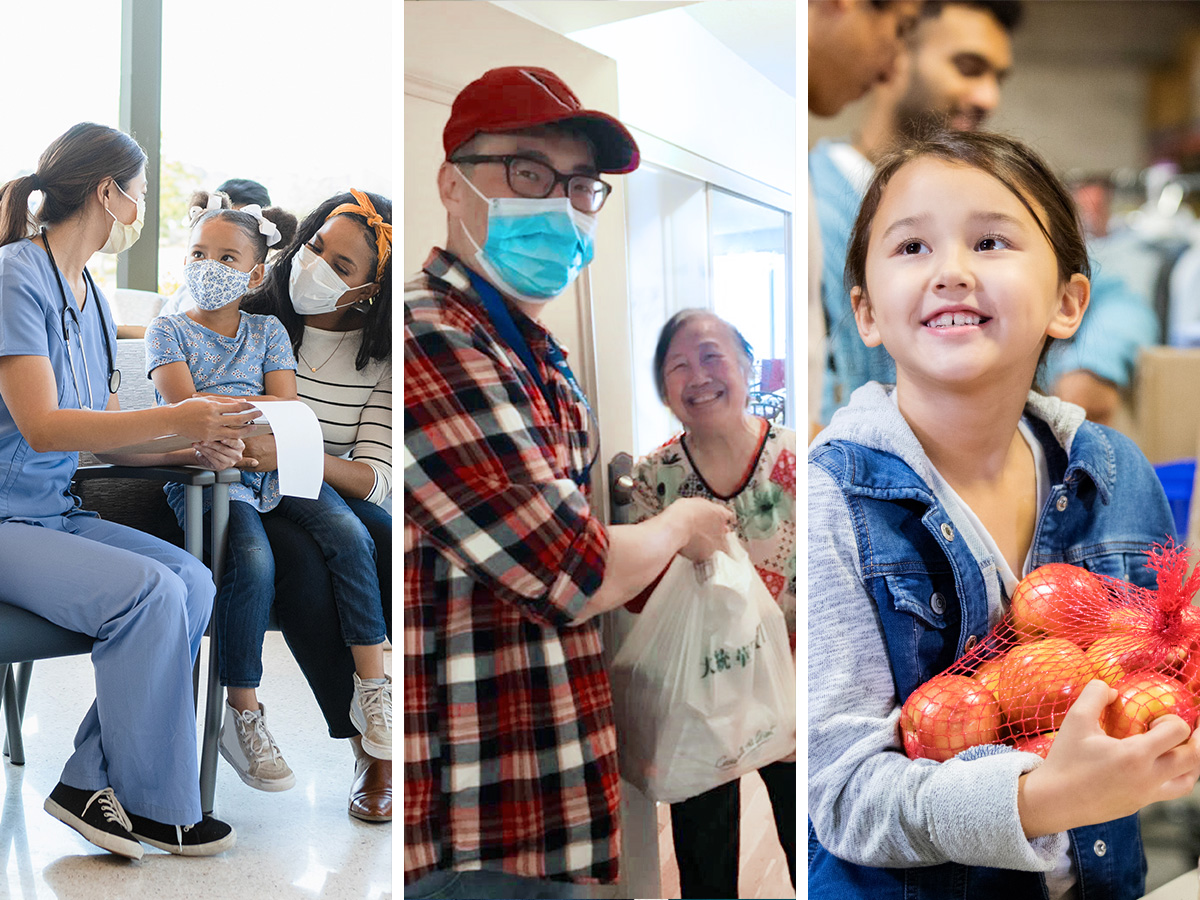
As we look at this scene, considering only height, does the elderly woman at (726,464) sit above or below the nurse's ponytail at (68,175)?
below

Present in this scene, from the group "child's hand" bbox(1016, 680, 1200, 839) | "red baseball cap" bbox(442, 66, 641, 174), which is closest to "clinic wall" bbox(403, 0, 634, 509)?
"red baseball cap" bbox(442, 66, 641, 174)

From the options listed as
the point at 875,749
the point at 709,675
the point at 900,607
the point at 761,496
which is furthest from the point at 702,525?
the point at 875,749

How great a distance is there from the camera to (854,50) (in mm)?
1820

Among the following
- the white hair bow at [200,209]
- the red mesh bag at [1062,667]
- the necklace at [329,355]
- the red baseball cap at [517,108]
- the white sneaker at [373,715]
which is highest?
the red baseball cap at [517,108]

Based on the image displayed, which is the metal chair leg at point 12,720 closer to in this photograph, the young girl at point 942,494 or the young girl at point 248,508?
the young girl at point 248,508

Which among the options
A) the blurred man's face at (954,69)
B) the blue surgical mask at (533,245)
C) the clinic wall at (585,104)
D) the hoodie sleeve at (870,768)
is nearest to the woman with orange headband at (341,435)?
the clinic wall at (585,104)

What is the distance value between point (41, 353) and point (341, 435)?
531mm

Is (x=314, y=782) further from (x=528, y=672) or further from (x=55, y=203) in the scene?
(x=55, y=203)

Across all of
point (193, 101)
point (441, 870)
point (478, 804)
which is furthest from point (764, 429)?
point (193, 101)

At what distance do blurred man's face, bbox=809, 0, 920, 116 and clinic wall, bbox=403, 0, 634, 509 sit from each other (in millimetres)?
372

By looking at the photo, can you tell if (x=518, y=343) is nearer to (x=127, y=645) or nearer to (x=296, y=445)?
(x=296, y=445)

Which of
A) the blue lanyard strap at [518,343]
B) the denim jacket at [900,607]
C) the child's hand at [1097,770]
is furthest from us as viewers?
the blue lanyard strap at [518,343]

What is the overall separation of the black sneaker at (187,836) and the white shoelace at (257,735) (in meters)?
0.14

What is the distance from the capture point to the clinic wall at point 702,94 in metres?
1.83
